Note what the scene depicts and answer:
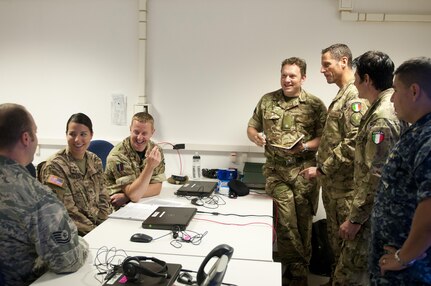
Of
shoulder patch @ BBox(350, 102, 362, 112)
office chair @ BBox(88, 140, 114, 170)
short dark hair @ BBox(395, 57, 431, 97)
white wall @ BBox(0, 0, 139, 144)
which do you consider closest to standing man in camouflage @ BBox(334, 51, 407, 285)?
shoulder patch @ BBox(350, 102, 362, 112)

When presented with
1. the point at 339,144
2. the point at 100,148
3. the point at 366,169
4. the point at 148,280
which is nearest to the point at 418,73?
the point at 366,169

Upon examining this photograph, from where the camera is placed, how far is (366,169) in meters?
1.92

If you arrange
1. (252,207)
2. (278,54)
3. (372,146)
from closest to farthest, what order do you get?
(372,146), (252,207), (278,54)

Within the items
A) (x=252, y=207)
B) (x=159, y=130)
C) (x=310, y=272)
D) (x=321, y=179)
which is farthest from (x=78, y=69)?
(x=310, y=272)

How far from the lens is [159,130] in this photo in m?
3.57

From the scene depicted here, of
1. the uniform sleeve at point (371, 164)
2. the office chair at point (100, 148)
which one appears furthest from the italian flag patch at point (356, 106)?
the office chair at point (100, 148)

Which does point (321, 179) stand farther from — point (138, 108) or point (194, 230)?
point (138, 108)

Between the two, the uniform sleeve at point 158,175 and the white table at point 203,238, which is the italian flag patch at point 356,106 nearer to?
the white table at point 203,238

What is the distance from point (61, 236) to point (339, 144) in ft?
5.80

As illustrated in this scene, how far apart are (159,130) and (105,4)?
1323 mm

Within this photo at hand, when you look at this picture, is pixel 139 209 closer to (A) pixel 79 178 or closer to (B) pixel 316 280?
(A) pixel 79 178

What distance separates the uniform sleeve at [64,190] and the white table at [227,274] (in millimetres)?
559

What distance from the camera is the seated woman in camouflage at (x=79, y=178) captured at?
2090 mm

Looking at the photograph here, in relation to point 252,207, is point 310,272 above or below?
below
